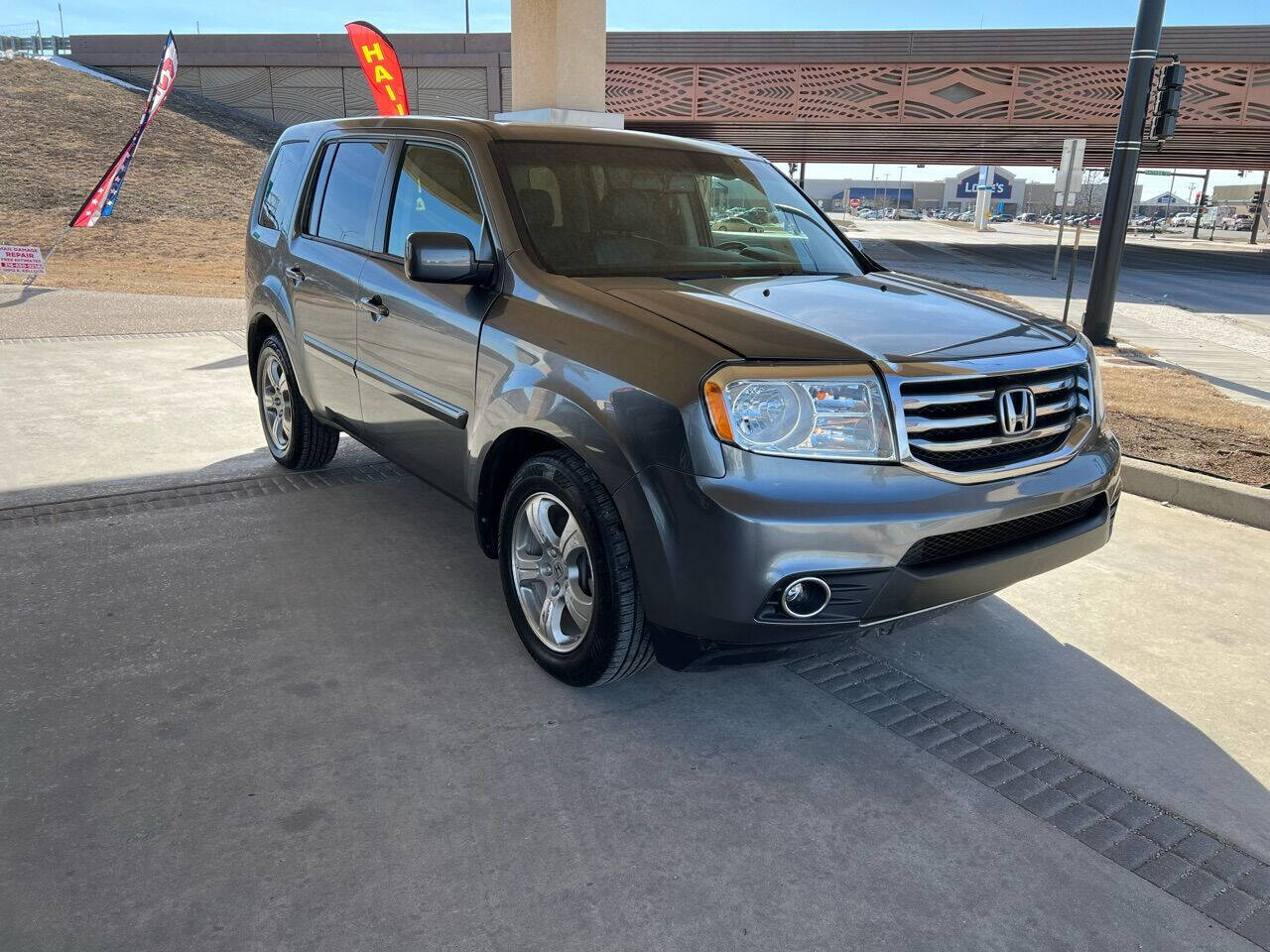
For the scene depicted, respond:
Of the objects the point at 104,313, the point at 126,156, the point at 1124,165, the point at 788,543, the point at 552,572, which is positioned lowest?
the point at 104,313

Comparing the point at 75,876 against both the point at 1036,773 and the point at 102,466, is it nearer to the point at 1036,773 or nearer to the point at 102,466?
the point at 1036,773

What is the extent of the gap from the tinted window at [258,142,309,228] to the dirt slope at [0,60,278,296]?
1054 cm

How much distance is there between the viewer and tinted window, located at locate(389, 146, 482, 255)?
3.86 metres

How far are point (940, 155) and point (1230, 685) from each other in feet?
170

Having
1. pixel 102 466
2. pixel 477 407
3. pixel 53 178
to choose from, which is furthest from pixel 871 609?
pixel 53 178

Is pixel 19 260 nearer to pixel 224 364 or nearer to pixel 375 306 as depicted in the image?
pixel 224 364

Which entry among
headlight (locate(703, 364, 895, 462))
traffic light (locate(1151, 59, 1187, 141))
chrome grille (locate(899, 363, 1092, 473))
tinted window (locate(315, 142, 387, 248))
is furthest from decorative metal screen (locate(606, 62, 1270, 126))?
headlight (locate(703, 364, 895, 462))

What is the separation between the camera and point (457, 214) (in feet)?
12.8

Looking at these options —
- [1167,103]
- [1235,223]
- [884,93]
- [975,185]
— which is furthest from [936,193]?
[1167,103]

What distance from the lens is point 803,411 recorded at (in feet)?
9.27

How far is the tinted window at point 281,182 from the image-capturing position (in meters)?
5.32

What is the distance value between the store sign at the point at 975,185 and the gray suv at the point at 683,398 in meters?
165

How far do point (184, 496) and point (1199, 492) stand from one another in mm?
5603

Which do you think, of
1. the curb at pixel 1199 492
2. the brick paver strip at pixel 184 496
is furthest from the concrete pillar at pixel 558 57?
the curb at pixel 1199 492
